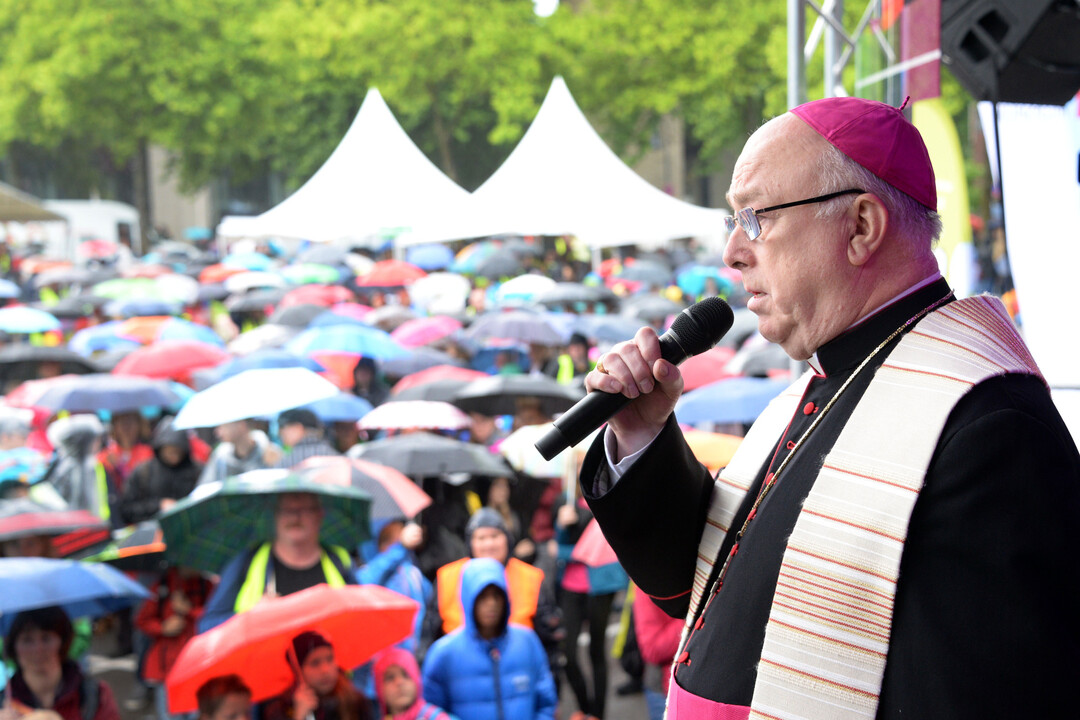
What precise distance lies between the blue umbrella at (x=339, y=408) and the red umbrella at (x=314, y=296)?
17.7 ft

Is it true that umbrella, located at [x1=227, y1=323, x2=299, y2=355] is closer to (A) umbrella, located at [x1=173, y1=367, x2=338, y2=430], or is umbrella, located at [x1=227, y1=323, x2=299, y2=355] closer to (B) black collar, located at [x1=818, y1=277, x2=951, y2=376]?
(A) umbrella, located at [x1=173, y1=367, x2=338, y2=430]

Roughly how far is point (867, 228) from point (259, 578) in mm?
4029

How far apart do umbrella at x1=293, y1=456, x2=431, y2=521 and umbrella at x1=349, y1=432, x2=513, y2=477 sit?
0.31 m

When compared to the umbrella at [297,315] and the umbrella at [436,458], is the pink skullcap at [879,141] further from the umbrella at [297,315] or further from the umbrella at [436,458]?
the umbrella at [297,315]

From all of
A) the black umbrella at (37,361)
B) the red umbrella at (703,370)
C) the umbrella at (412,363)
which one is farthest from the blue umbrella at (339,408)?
the black umbrella at (37,361)

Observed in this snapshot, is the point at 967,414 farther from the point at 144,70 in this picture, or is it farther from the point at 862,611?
the point at 144,70

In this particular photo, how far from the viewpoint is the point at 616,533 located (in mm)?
2033

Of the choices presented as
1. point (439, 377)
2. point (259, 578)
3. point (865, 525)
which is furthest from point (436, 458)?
point (865, 525)

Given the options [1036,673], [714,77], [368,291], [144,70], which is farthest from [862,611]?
[144,70]

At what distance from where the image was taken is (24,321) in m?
13.0

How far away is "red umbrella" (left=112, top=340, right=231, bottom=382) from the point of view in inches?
389

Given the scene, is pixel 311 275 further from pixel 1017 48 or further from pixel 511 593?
pixel 1017 48

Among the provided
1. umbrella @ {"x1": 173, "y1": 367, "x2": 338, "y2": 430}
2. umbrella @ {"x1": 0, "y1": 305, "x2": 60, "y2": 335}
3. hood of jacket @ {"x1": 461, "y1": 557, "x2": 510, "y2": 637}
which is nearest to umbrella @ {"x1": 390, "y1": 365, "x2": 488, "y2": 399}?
umbrella @ {"x1": 173, "y1": 367, "x2": 338, "y2": 430}

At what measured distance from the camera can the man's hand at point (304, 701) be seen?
174 inches
